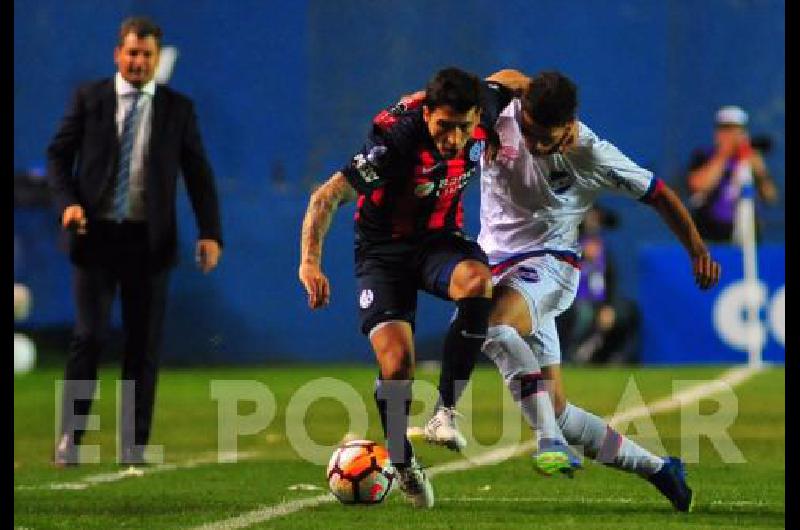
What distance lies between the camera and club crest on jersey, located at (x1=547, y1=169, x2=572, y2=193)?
28.3 feet

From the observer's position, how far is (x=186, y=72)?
61.5 feet

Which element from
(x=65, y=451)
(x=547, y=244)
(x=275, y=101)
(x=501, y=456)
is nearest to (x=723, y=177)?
(x=275, y=101)

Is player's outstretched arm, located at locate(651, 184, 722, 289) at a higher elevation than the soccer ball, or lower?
higher

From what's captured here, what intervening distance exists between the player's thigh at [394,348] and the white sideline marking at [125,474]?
1.90m

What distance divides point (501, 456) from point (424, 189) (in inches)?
122

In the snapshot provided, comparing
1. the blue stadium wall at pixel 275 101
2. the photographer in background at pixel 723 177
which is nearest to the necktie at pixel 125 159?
the blue stadium wall at pixel 275 101

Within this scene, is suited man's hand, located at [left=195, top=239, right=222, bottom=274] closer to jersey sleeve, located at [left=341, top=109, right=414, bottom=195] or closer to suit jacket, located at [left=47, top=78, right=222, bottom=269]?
suit jacket, located at [left=47, top=78, right=222, bottom=269]

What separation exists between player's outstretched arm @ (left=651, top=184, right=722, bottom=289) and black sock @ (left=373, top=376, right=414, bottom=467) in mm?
1364

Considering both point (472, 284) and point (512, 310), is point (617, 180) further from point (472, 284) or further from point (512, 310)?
point (472, 284)

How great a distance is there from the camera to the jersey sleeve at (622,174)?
8.50 m

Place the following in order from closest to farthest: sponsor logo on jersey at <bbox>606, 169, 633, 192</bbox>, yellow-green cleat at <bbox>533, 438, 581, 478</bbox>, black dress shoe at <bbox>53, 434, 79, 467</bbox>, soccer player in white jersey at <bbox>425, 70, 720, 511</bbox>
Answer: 1. yellow-green cleat at <bbox>533, 438, 581, 478</bbox>
2. soccer player in white jersey at <bbox>425, 70, 720, 511</bbox>
3. sponsor logo on jersey at <bbox>606, 169, 633, 192</bbox>
4. black dress shoe at <bbox>53, 434, 79, 467</bbox>

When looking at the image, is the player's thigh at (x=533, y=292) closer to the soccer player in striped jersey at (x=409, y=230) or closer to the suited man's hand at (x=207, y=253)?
the soccer player in striped jersey at (x=409, y=230)

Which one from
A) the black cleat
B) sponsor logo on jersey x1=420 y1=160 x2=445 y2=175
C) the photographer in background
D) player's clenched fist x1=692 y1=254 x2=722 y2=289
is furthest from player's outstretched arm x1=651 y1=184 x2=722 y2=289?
the photographer in background

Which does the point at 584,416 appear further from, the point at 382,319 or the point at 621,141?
the point at 621,141
